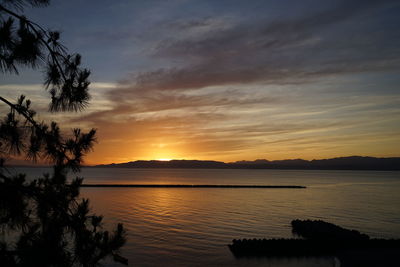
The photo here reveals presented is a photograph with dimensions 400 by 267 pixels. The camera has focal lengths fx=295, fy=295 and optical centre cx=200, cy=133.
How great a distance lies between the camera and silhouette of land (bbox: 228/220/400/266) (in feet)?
72.3

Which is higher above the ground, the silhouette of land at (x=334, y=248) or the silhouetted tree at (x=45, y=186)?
the silhouetted tree at (x=45, y=186)

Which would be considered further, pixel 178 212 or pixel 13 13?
pixel 178 212

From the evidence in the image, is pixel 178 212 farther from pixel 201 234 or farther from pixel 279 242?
pixel 279 242

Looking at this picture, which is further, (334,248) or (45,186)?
(334,248)

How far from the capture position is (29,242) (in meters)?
3.81

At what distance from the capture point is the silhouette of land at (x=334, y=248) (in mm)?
22047

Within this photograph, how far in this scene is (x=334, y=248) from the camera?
87.8 ft

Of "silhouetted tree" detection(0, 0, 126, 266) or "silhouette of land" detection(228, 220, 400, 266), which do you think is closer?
"silhouetted tree" detection(0, 0, 126, 266)

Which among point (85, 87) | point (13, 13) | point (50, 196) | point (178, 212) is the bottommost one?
point (178, 212)

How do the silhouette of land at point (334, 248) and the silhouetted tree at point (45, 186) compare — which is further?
the silhouette of land at point (334, 248)

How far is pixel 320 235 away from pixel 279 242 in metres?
6.96

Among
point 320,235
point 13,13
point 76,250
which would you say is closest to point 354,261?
point 320,235

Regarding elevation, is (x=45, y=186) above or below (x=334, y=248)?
above

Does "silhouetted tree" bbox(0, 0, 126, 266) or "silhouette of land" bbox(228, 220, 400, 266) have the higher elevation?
"silhouetted tree" bbox(0, 0, 126, 266)
